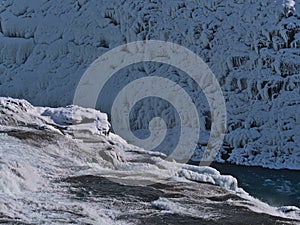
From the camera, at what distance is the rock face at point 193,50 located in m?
28.4

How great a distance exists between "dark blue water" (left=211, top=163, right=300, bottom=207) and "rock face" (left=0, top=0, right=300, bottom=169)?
0.70 m

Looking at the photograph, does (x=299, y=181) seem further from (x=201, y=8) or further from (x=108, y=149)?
(x=108, y=149)

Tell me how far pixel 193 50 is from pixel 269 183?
9.34 metres

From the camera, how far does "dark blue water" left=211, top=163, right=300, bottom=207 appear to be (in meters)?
22.2

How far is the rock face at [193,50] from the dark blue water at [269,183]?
0.70 metres

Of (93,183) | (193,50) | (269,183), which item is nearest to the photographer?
(93,183)

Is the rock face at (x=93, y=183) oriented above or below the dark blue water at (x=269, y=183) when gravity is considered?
above

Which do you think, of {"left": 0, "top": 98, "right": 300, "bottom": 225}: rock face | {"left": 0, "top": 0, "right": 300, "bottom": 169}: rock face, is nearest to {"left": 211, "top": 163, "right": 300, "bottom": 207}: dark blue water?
{"left": 0, "top": 0, "right": 300, "bottom": 169}: rock face

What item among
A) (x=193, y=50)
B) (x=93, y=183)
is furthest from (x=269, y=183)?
(x=93, y=183)

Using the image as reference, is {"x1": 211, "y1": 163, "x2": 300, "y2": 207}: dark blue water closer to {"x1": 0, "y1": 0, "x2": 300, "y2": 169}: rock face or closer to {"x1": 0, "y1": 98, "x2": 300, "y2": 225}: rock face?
{"x1": 0, "y1": 0, "x2": 300, "y2": 169}: rock face

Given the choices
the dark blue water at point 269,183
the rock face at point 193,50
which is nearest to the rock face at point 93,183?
the dark blue water at point 269,183

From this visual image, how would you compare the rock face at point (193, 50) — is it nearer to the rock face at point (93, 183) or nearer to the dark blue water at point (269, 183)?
the dark blue water at point (269, 183)

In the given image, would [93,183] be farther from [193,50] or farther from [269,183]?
[193,50]

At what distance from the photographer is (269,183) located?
24.4 m
